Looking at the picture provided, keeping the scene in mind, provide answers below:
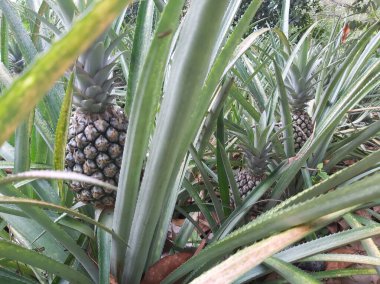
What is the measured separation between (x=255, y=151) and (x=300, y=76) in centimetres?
41

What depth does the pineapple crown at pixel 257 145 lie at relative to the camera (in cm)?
80

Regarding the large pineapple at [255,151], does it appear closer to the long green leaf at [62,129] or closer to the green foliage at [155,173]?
the green foliage at [155,173]

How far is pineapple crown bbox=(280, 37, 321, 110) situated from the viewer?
107 cm

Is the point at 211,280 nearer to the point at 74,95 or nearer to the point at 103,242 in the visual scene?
the point at 103,242

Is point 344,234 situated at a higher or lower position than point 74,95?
lower

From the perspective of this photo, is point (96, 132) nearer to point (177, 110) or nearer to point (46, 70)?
point (177, 110)

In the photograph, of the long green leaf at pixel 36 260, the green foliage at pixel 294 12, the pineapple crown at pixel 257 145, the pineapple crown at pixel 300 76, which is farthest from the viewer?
the green foliage at pixel 294 12

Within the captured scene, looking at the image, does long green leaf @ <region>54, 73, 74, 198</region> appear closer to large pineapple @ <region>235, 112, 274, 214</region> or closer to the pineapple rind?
the pineapple rind

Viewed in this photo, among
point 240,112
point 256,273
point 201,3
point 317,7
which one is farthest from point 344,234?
point 317,7

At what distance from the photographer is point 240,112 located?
1.31 m

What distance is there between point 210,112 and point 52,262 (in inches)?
15.8

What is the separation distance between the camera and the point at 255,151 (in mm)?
813

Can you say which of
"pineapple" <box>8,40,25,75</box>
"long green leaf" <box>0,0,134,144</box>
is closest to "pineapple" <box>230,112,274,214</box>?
"long green leaf" <box>0,0,134,144</box>

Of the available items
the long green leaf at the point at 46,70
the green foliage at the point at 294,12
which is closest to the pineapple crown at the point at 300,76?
the long green leaf at the point at 46,70
